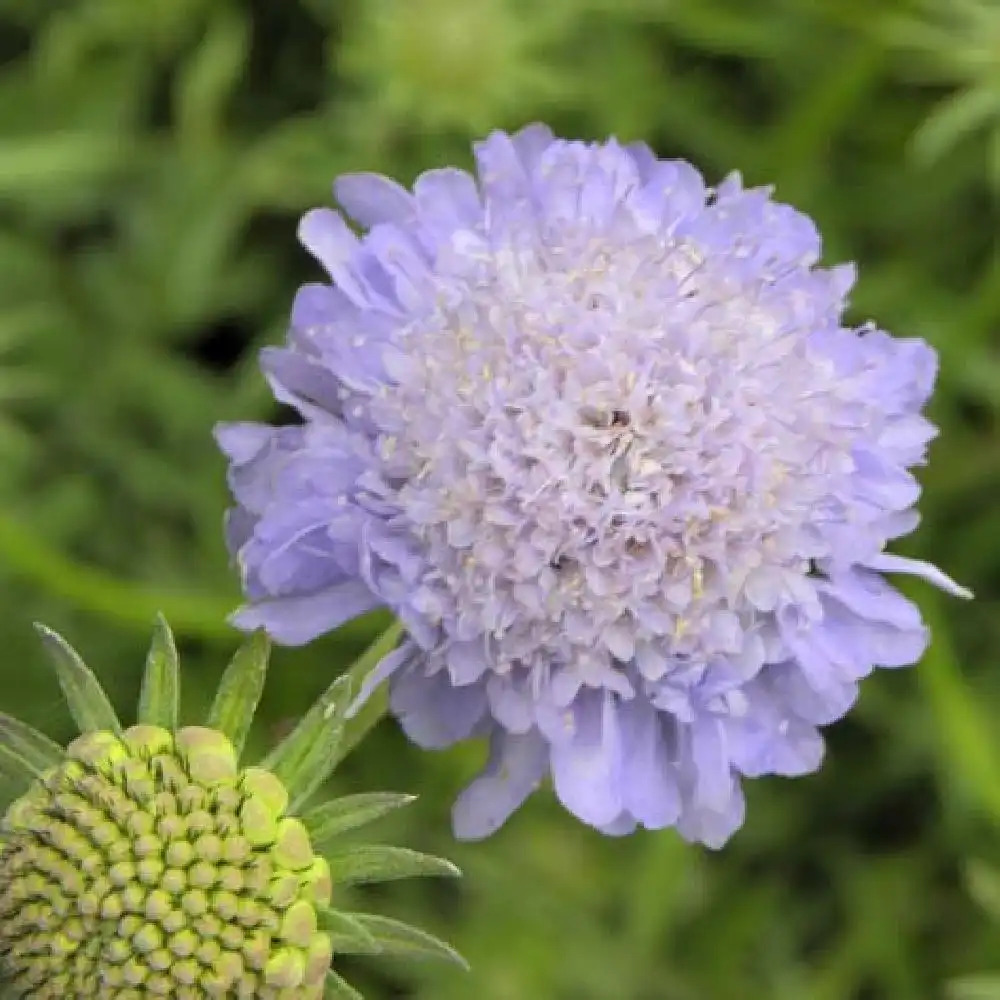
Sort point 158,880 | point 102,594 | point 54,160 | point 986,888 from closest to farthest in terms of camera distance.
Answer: point 158,880 → point 102,594 → point 986,888 → point 54,160

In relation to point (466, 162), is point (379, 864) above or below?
below

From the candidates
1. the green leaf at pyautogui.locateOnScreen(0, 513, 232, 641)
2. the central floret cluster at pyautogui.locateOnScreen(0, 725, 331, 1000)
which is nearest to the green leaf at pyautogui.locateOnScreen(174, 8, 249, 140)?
the green leaf at pyautogui.locateOnScreen(0, 513, 232, 641)

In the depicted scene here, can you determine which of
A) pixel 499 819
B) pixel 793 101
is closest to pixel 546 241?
pixel 499 819

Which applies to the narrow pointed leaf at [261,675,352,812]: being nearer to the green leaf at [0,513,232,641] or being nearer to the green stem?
the green stem

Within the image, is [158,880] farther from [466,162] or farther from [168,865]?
[466,162]

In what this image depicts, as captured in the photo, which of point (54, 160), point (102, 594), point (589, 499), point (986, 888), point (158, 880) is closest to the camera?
point (158, 880)

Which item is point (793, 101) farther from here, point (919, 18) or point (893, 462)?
point (893, 462)

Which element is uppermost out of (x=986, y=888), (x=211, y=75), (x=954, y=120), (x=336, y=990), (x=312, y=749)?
(x=211, y=75)

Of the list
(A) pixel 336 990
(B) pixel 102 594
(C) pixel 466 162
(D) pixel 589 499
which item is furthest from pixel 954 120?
(A) pixel 336 990
